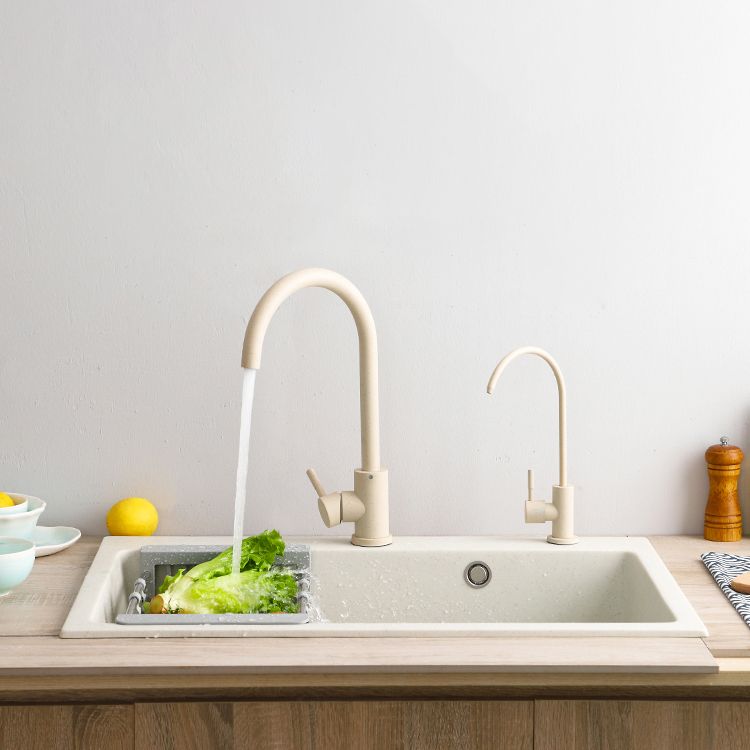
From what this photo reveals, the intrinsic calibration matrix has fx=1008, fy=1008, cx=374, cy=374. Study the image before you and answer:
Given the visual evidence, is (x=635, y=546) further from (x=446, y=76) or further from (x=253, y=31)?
(x=253, y=31)

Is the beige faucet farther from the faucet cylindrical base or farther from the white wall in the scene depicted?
the white wall

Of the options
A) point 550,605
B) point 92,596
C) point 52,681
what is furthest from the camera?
point 550,605

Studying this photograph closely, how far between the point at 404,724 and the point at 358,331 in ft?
2.14

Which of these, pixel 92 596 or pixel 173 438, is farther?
pixel 173 438

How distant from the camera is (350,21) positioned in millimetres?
1789

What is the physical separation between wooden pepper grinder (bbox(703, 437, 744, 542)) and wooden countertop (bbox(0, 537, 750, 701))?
0.49 meters

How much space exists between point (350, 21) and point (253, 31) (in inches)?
6.8

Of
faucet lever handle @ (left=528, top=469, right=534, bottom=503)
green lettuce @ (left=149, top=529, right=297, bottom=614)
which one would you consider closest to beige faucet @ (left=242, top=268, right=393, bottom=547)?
green lettuce @ (left=149, top=529, right=297, bottom=614)

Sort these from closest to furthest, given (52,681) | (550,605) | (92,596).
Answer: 1. (52,681)
2. (92,596)
3. (550,605)

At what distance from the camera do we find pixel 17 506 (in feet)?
5.41

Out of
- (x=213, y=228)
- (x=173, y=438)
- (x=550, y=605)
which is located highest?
(x=213, y=228)

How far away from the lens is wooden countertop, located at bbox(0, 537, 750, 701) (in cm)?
126

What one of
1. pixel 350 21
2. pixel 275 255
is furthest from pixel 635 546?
pixel 350 21

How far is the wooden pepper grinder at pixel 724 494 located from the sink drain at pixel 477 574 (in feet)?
1.39
